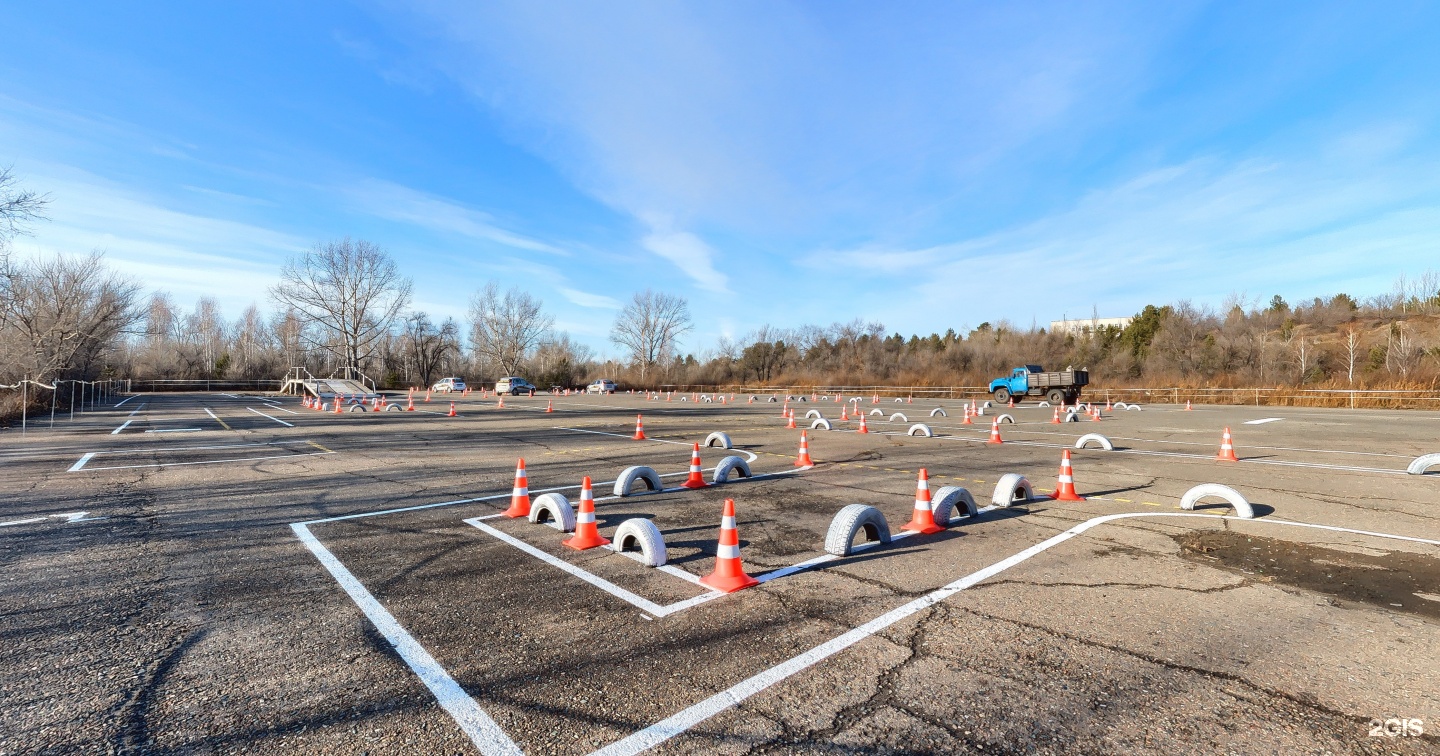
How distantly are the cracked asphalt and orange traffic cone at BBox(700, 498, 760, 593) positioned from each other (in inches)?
10.3

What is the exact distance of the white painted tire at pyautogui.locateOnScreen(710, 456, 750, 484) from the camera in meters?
9.38

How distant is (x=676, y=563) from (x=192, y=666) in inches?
127

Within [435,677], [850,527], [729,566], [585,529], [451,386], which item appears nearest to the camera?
[435,677]

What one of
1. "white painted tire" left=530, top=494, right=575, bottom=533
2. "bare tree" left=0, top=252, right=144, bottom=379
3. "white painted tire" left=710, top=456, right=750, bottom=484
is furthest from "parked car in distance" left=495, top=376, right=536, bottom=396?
"white painted tire" left=530, top=494, right=575, bottom=533

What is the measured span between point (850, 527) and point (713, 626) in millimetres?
1997

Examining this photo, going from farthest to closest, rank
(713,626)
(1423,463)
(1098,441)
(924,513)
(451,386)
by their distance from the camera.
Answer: (451,386) → (1098,441) → (1423,463) → (924,513) → (713,626)

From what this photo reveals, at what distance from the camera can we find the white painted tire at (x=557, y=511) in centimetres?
628

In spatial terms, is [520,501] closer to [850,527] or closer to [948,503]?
[850,527]

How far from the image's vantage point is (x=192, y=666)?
3396 mm

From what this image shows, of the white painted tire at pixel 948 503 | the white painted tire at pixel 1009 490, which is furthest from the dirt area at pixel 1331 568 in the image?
the white painted tire at pixel 948 503

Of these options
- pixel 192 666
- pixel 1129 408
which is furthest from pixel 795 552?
pixel 1129 408

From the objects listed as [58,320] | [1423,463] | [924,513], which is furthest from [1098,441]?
[58,320]

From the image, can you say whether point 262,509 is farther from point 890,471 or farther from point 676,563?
point 890,471

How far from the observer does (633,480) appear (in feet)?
27.3
